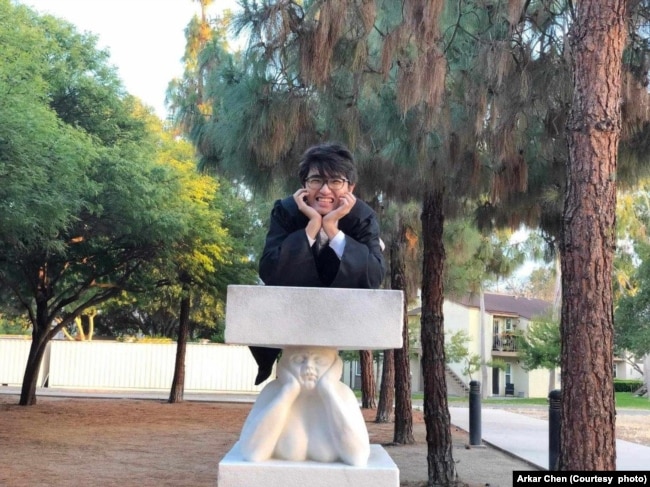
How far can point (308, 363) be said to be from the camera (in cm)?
358

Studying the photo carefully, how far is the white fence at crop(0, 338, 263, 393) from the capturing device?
28.4m

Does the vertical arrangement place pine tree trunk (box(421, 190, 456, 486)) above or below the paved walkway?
above

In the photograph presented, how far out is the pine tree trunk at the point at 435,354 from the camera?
8547mm

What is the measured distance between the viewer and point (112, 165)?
516 inches

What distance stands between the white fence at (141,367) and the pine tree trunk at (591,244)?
24.0 meters

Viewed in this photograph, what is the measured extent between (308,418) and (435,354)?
5.25 meters

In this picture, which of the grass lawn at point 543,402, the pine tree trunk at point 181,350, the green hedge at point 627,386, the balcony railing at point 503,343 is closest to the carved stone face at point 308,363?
the pine tree trunk at point 181,350

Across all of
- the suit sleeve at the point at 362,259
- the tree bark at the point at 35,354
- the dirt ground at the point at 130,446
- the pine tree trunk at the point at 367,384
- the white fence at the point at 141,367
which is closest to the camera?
the suit sleeve at the point at 362,259

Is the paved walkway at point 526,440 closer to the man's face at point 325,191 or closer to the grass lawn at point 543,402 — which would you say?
the grass lawn at point 543,402

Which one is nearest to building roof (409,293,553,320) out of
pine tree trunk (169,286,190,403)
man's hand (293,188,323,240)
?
pine tree trunk (169,286,190,403)

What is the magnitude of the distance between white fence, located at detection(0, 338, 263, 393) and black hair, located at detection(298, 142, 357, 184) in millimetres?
25028

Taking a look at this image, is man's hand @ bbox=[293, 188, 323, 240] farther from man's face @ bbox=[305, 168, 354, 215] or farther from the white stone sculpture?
the white stone sculpture

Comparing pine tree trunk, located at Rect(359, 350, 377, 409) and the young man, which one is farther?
pine tree trunk, located at Rect(359, 350, 377, 409)

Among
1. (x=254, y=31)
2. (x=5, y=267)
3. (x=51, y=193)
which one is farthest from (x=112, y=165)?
(x=254, y=31)
